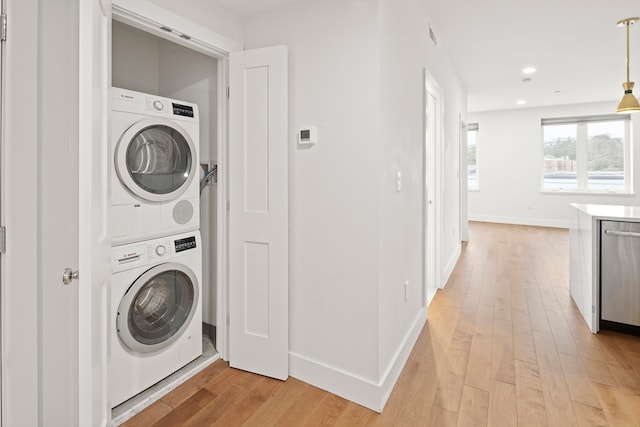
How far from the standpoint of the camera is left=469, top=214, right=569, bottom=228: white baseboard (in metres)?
7.79

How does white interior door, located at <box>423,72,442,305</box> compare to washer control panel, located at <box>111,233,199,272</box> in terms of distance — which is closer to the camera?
washer control panel, located at <box>111,233,199,272</box>

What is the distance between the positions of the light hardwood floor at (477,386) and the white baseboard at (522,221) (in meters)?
5.44

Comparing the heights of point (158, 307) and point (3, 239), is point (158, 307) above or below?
below

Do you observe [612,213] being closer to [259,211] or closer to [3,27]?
[259,211]

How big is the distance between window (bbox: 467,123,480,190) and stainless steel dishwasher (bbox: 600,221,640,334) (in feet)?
20.5

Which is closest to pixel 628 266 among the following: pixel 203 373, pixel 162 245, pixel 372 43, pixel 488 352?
pixel 488 352

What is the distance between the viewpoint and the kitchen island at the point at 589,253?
266 cm

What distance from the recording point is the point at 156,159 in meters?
2.13

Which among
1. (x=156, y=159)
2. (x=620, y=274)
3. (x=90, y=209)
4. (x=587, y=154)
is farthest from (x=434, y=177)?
(x=587, y=154)

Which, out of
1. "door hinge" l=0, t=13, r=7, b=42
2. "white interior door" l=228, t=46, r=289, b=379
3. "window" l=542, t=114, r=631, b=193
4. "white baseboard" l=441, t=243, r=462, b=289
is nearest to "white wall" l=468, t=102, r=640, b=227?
"window" l=542, t=114, r=631, b=193

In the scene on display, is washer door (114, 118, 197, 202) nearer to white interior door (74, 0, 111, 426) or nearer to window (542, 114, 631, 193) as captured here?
white interior door (74, 0, 111, 426)

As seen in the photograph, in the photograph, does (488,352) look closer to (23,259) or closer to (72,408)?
(72,408)

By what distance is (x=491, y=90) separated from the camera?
19.9 ft

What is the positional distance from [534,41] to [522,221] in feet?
18.1
